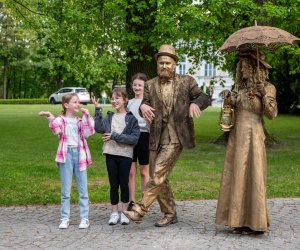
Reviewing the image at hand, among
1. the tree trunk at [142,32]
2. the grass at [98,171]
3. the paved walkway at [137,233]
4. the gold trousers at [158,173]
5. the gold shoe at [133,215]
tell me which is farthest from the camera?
the tree trunk at [142,32]

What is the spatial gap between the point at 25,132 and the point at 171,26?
9.39m

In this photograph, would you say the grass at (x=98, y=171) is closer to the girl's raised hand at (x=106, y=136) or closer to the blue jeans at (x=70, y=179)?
the blue jeans at (x=70, y=179)

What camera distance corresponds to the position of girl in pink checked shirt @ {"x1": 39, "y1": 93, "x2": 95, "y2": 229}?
7336mm

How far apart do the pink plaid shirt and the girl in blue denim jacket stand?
5.5 inches

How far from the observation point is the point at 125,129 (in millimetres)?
7512

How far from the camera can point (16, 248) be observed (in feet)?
20.7

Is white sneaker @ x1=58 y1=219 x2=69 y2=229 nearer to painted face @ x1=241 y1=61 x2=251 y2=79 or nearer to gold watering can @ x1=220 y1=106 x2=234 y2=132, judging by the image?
gold watering can @ x1=220 y1=106 x2=234 y2=132

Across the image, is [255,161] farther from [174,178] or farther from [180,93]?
[174,178]

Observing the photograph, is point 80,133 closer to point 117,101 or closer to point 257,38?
point 117,101

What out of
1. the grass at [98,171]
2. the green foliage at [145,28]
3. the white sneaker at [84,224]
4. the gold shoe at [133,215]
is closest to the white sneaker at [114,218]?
the white sneaker at [84,224]

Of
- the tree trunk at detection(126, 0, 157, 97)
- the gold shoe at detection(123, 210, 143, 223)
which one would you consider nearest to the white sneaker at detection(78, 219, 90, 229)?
the gold shoe at detection(123, 210, 143, 223)

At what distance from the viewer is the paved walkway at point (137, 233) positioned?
6.48m

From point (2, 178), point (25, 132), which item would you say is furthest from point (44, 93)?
point (2, 178)

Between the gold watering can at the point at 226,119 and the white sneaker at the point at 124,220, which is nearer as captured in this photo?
the gold watering can at the point at 226,119
